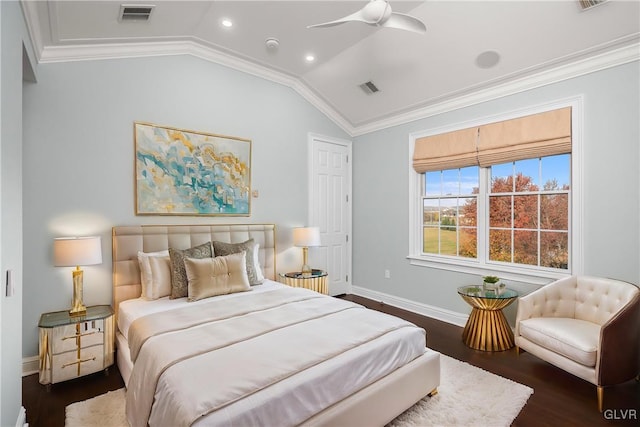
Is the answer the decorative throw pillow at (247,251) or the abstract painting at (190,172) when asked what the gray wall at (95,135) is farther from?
the decorative throw pillow at (247,251)

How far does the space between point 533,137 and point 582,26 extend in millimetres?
985

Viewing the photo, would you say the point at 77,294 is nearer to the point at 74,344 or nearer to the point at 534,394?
the point at 74,344

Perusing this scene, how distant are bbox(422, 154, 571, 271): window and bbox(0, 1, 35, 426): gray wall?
4127mm

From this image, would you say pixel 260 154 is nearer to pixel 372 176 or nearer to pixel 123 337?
pixel 372 176

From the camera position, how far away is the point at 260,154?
13.7 ft

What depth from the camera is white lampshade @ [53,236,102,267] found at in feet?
8.53

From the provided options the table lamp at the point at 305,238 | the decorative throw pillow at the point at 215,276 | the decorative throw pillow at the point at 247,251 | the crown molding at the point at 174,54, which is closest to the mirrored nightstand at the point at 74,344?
the decorative throw pillow at the point at 215,276

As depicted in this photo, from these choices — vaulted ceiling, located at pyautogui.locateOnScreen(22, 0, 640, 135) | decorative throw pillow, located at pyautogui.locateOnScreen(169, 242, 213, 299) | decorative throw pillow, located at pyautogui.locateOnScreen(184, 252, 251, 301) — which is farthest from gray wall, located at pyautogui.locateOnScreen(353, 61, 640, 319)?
decorative throw pillow, located at pyautogui.locateOnScreen(169, 242, 213, 299)

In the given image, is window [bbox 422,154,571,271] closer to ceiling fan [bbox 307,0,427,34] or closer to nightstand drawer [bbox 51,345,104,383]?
ceiling fan [bbox 307,0,427,34]

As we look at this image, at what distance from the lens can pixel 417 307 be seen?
4.34 m

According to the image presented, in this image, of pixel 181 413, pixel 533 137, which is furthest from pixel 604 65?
pixel 181 413

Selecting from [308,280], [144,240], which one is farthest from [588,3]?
[144,240]

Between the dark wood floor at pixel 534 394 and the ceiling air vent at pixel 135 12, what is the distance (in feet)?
10.1

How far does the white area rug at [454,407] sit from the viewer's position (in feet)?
6.84
